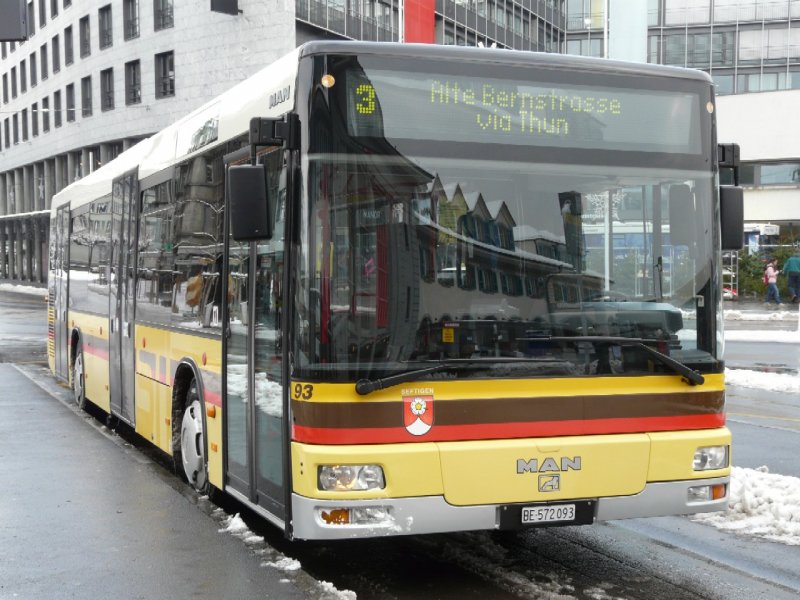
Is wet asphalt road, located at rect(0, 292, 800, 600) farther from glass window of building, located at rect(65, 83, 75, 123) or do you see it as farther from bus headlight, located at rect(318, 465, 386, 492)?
glass window of building, located at rect(65, 83, 75, 123)

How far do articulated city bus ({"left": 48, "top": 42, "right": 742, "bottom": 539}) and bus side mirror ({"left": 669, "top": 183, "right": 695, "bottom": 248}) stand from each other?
1 cm

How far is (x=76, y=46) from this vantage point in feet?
191

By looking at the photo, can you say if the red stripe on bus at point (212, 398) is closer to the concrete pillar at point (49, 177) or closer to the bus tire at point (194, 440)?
the bus tire at point (194, 440)

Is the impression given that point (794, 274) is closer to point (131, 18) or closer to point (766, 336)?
point (766, 336)

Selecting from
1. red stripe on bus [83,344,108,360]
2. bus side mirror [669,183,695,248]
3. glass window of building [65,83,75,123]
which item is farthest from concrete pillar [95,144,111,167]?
bus side mirror [669,183,695,248]

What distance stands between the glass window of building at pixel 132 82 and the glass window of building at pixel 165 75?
2.60 m

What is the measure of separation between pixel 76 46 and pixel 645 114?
5667cm

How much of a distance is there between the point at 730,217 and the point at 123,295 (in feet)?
20.8

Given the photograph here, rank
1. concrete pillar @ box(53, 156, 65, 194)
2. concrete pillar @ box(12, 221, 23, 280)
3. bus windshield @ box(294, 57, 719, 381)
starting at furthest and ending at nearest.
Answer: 1. concrete pillar @ box(12, 221, 23, 280)
2. concrete pillar @ box(53, 156, 65, 194)
3. bus windshield @ box(294, 57, 719, 381)

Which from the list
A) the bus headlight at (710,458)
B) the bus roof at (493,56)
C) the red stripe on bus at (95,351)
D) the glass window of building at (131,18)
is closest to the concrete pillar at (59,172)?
the glass window of building at (131,18)

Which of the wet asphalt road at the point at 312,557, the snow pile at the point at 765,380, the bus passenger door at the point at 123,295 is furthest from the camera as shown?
the snow pile at the point at 765,380

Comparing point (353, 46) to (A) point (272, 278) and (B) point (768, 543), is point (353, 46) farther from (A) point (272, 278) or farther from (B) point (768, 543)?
(B) point (768, 543)

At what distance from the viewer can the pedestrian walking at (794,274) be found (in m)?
37.4

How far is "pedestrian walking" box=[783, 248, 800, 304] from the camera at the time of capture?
3744 cm
